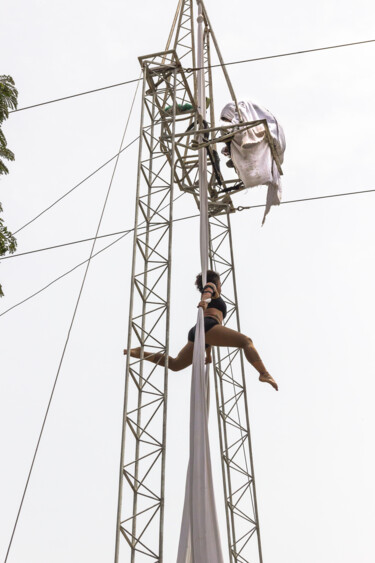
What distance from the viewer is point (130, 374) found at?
669 cm

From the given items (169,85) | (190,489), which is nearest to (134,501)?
(190,489)

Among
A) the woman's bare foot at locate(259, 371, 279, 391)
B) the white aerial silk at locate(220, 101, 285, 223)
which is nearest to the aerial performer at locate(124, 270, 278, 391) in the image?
the woman's bare foot at locate(259, 371, 279, 391)

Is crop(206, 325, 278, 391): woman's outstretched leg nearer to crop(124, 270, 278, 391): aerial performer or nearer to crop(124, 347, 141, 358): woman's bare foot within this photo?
crop(124, 270, 278, 391): aerial performer

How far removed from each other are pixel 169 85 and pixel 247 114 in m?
0.94


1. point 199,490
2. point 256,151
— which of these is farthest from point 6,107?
point 199,490

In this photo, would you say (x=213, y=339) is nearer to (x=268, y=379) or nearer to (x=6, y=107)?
(x=268, y=379)

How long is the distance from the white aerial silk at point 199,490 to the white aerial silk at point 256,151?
190 cm

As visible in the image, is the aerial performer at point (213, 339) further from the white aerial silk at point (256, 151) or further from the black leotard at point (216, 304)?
the white aerial silk at point (256, 151)

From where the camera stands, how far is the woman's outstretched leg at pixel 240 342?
664 cm

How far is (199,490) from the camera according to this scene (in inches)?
240

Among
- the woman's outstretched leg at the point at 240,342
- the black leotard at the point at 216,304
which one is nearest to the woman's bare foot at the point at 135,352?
the woman's outstretched leg at the point at 240,342

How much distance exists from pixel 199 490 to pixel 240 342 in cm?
136

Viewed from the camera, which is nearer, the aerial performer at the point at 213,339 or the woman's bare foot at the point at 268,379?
the woman's bare foot at the point at 268,379

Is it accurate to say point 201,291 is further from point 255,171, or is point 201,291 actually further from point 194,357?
point 255,171
